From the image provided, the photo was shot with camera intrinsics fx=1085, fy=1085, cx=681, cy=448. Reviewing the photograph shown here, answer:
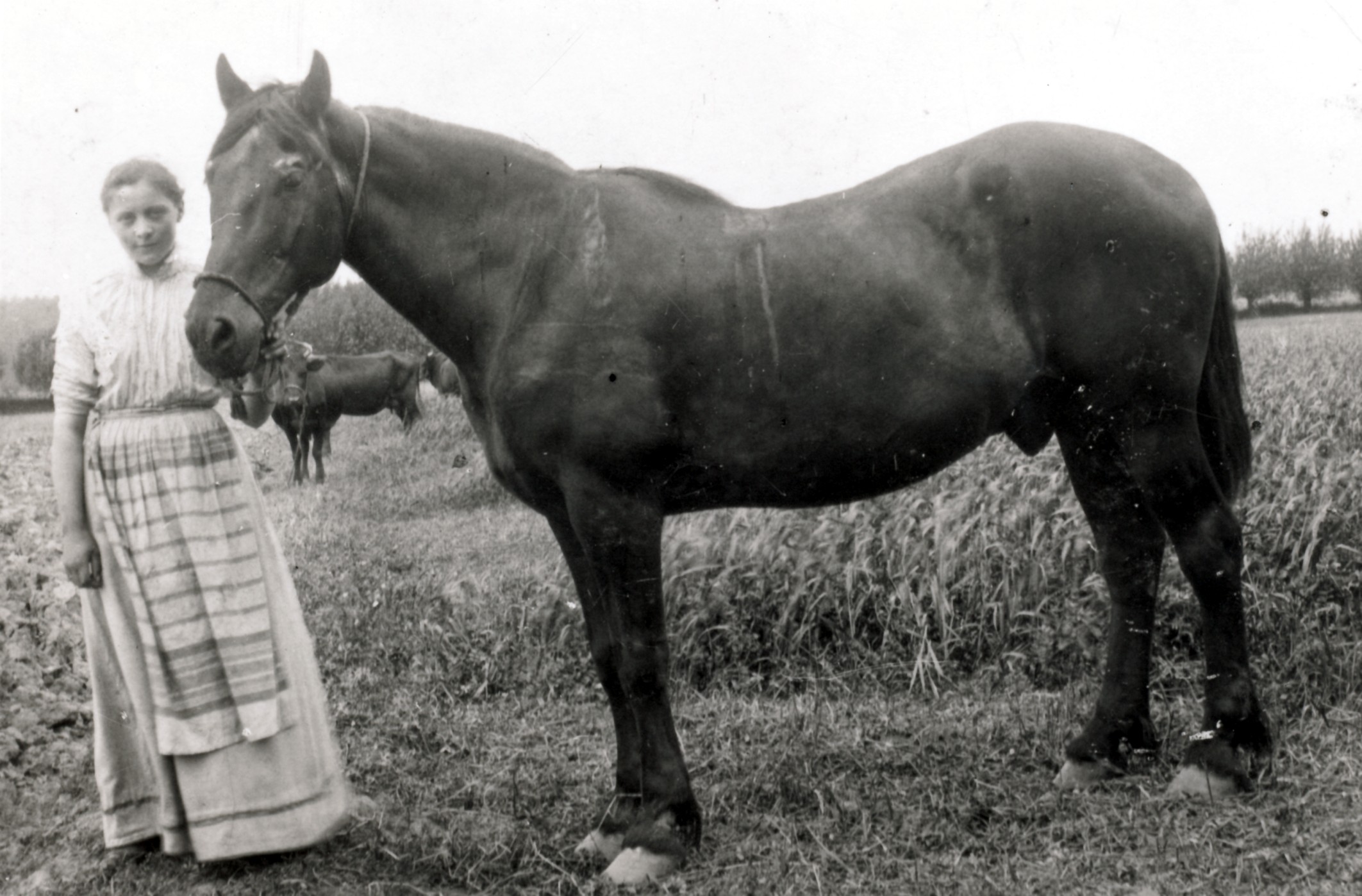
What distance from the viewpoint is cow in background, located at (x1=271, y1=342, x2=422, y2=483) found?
695 centimetres

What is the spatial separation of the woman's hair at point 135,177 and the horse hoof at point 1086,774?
368 centimetres

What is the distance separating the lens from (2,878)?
3.73 metres

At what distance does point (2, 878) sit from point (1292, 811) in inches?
171

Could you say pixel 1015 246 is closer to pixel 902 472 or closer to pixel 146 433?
pixel 902 472

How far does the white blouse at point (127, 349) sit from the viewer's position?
11.4 ft

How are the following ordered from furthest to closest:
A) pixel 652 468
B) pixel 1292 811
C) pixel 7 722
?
pixel 7 722 < pixel 1292 811 < pixel 652 468

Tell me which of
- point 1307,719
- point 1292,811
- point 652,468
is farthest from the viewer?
point 1307,719

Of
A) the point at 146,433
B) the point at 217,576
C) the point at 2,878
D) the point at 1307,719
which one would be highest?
the point at 146,433

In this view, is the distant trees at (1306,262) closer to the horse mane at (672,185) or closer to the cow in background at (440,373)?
the cow in background at (440,373)

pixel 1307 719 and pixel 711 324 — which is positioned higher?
pixel 711 324

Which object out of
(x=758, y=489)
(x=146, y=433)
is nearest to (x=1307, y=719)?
(x=758, y=489)

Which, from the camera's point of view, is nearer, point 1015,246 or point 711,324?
point 711,324

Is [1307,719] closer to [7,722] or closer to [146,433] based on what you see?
[146,433]

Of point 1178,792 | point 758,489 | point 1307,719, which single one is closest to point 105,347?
point 758,489
